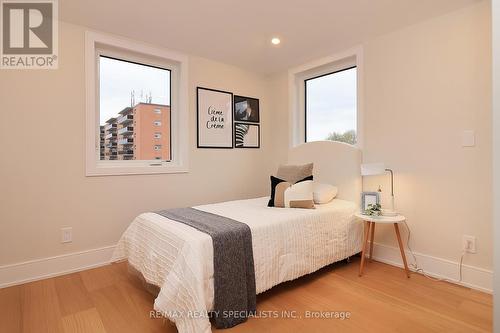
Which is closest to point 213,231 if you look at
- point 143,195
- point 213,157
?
Answer: point 143,195

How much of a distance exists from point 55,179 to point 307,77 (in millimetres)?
3174

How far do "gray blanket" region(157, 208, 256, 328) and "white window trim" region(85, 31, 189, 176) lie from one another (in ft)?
4.54

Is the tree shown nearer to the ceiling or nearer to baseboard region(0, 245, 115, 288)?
the ceiling

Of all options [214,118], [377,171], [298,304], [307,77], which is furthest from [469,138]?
[214,118]

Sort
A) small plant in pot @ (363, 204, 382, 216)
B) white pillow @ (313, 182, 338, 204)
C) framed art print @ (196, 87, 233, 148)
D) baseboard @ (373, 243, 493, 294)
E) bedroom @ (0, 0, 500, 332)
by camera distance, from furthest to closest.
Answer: framed art print @ (196, 87, 233, 148)
white pillow @ (313, 182, 338, 204)
small plant in pot @ (363, 204, 382, 216)
baseboard @ (373, 243, 493, 294)
bedroom @ (0, 0, 500, 332)

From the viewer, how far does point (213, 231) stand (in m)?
1.79

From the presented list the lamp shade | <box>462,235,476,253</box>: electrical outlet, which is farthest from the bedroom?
the lamp shade

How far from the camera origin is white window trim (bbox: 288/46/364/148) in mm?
2998

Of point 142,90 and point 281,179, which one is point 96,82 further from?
point 281,179

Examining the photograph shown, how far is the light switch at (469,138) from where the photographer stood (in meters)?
2.22

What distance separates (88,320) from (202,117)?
2.36 meters

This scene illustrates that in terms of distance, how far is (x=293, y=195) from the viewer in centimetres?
258

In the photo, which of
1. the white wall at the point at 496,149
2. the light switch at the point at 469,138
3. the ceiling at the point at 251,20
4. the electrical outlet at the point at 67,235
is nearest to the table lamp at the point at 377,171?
the light switch at the point at 469,138

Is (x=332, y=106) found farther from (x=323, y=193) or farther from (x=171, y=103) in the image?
(x=171, y=103)
